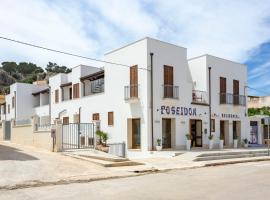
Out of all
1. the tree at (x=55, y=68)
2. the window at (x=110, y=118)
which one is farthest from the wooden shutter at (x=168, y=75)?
the tree at (x=55, y=68)

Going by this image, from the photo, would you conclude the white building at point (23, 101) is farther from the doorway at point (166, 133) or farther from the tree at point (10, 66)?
the tree at point (10, 66)

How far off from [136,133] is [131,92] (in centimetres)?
289

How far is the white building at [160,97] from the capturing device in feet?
75.4

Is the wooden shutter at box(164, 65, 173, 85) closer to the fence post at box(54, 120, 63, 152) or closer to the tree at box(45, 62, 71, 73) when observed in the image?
the fence post at box(54, 120, 63, 152)

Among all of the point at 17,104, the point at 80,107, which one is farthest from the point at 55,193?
the point at 17,104

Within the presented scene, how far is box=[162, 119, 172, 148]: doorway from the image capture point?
23.8m

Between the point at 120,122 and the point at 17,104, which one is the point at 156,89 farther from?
the point at 17,104

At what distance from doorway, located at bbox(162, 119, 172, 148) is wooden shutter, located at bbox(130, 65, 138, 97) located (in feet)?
9.27

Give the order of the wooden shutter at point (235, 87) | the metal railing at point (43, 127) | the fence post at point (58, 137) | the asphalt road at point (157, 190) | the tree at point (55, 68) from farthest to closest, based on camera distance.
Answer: the tree at point (55, 68), the wooden shutter at point (235, 87), the metal railing at point (43, 127), the fence post at point (58, 137), the asphalt road at point (157, 190)

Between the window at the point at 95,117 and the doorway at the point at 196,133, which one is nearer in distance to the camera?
the doorway at the point at 196,133

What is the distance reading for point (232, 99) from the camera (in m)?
28.8

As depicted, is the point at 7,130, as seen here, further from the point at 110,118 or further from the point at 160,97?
the point at 160,97

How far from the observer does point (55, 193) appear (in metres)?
9.52

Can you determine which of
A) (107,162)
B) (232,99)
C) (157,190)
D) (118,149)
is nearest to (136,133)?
(118,149)
